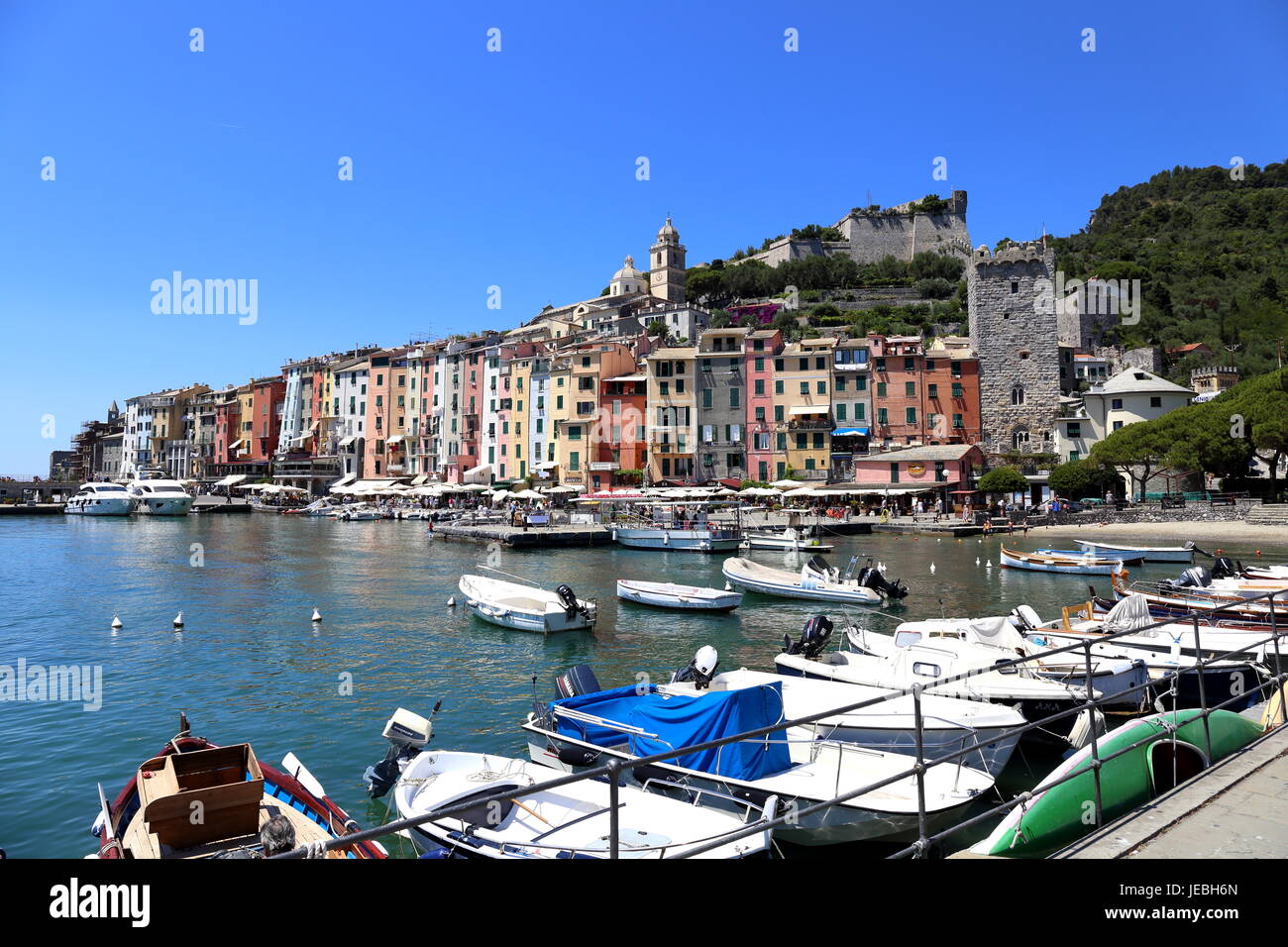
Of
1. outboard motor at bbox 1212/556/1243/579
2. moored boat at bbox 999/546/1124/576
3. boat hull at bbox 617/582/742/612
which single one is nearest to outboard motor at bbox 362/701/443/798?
boat hull at bbox 617/582/742/612

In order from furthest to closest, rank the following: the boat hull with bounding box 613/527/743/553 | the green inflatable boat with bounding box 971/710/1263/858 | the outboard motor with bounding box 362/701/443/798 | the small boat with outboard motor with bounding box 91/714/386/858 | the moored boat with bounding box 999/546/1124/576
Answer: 1. the boat hull with bounding box 613/527/743/553
2. the moored boat with bounding box 999/546/1124/576
3. the outboard motor with bounding box 362/701/443/798
4. the small boat with outboard motor with bounding box 91/714/386/858
5. the green inflatable boat with bounding box 971/710/1263/858

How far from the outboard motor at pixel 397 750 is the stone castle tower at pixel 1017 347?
65010mm

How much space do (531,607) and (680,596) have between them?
17.1 ft

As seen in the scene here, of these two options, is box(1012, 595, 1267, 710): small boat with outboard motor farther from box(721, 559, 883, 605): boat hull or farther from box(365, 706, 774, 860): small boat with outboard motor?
box(721, 559, 883, 605): boat hull

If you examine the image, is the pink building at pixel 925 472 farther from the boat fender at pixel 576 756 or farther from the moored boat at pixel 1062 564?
the boat fender at pixel 576 756

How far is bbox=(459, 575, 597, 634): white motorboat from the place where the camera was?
920 inches

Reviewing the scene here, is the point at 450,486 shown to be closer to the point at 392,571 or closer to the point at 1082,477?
the point at 392,571

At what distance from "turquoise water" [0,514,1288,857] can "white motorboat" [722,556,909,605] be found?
59 centimetres

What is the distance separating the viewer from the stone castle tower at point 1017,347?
226ft

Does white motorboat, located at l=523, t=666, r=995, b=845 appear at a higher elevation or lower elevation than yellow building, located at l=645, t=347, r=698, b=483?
lower

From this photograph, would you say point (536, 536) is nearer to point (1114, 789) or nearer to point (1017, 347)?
point (1114, 789)
